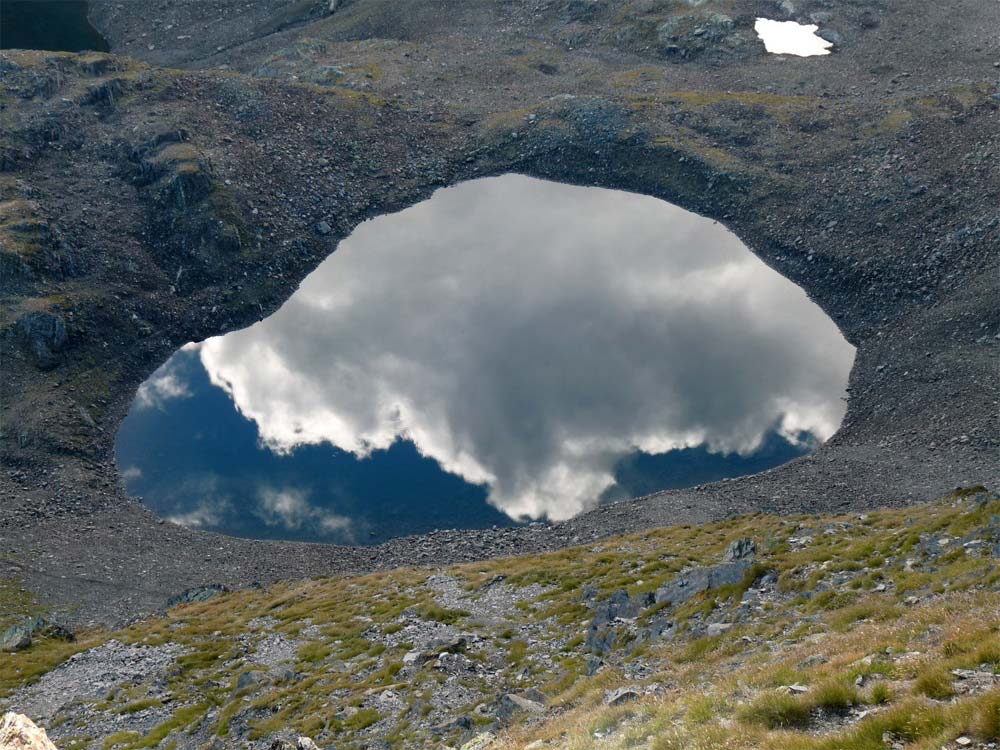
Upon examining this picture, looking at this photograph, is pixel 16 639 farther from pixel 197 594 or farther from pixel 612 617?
pixel 612 617

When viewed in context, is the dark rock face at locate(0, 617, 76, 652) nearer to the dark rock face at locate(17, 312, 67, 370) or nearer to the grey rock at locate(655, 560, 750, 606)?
the dark rock face at locate(17, 312, 67, 370)

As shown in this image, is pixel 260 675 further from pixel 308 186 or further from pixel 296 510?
pixel 308 186

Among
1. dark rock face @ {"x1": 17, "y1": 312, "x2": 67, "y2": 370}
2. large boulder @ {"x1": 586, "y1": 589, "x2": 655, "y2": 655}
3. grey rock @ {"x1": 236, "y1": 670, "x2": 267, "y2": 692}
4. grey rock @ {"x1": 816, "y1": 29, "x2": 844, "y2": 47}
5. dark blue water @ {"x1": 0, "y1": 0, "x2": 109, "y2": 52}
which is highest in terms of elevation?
dark blue water @ {"x1": 0, "y1": 0, "x2": 109, "y2": 52}

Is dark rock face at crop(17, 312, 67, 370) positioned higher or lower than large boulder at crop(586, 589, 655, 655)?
lower

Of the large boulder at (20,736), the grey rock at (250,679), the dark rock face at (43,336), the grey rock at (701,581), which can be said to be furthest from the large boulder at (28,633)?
the grey rock at (701,581)

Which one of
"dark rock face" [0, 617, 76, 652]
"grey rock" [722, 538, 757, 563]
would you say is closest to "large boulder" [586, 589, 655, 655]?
"grey rock" [722, 538, 757, 563]

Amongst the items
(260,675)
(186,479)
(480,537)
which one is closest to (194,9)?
(186,479)

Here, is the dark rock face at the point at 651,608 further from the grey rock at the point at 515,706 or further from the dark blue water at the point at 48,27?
the dark blue water at the point at 48,27

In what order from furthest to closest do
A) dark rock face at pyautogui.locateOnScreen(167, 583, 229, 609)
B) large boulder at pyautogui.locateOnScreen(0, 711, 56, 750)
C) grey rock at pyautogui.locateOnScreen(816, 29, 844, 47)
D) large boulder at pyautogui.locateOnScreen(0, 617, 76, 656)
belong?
grey rock at pyautogui.locateOnScreen(816, 29, 844, 47)
dark rock face at pyautogui.locateOnScreen(167, 583, 229, 609)
large boulder at pyautogui.locateOnScreen(0, 617, 76, 656)
large boulder at pyautogui.locateOnScreen(0, 711, 56, 750)
